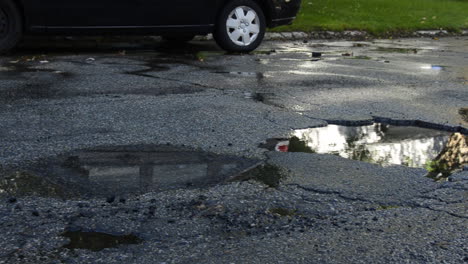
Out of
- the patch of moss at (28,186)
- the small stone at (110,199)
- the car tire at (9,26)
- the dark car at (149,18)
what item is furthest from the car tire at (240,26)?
A: the small stone at (110,199)

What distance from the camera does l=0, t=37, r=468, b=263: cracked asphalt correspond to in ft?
8.78

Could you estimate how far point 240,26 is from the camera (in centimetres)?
957

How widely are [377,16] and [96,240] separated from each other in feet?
44.7

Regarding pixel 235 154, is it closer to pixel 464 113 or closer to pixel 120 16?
pixel 464 113

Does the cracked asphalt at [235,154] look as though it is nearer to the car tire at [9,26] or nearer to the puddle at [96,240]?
the puddle at [96,240]

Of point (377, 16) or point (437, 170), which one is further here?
point (377, 16)

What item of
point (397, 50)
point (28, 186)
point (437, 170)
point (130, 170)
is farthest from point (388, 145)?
point (397, 50)

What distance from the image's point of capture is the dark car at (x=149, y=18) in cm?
845

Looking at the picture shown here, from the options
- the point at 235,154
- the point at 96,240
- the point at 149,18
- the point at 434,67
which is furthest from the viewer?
the point at 149,18

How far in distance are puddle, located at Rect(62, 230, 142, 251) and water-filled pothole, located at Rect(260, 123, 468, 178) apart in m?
1.65

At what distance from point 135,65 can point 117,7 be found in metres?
1.16

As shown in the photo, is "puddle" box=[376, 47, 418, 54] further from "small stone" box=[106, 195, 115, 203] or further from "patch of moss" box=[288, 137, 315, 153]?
"small stone" box=[106, 195, 115, 203]

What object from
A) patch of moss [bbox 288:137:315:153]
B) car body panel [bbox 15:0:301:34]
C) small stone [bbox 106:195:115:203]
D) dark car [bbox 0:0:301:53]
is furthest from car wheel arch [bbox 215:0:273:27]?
small stone [bbox 106:195:115:203]

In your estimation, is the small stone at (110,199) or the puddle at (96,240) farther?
the small stone at (110,199)
